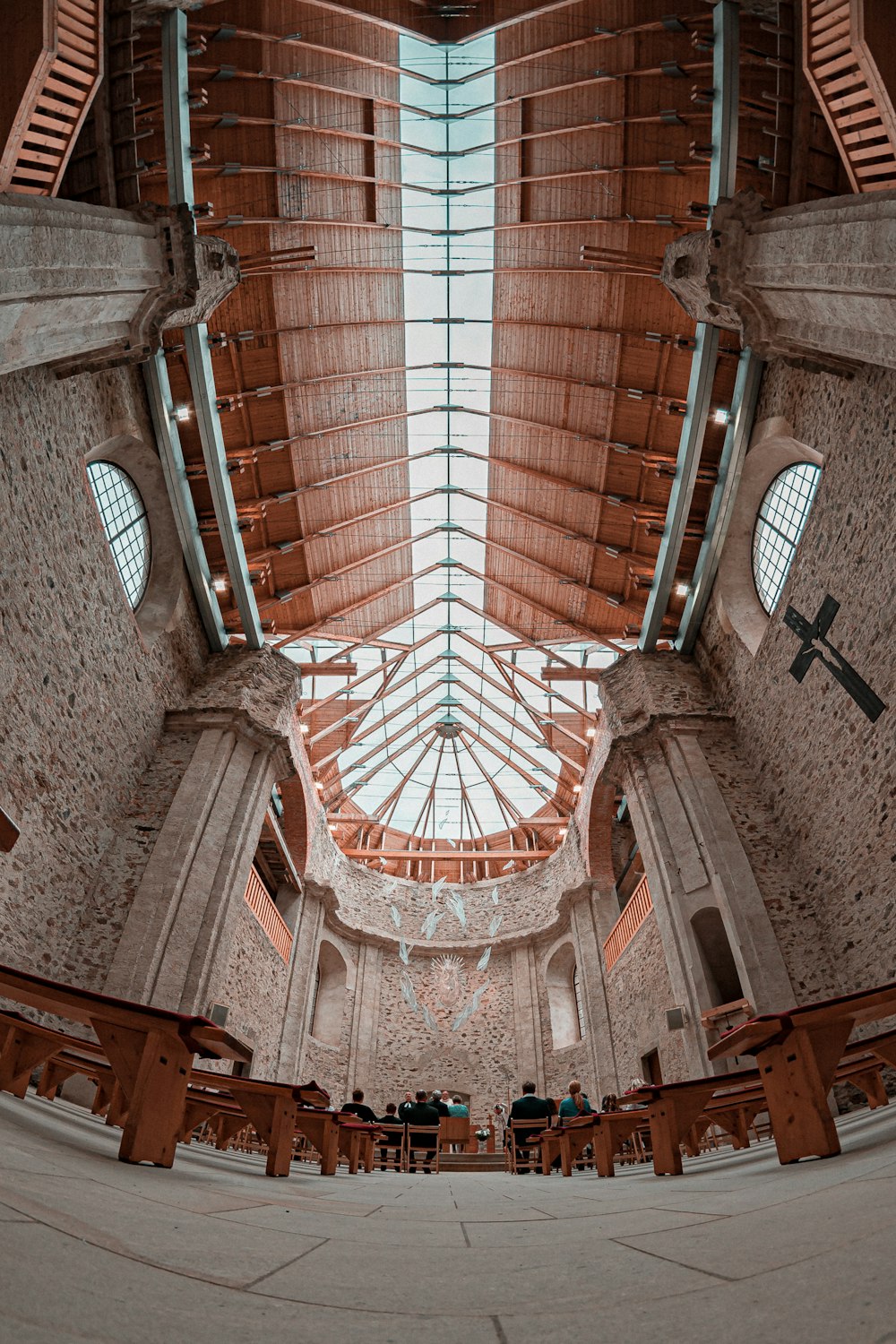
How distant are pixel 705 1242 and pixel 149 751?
13.3 meters

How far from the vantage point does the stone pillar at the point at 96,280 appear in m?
7.80

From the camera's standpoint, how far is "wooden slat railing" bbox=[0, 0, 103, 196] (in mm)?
8352

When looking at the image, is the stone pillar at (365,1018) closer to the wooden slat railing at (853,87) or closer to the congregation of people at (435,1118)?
the congregation of people at (435,1118)

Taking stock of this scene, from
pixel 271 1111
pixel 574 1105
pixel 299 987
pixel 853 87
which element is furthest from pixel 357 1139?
pixel 853 87

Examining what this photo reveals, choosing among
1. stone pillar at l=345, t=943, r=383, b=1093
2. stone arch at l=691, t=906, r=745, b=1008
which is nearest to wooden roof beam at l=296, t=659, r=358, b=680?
stone pillar at l=345, t=943, r=383, b=1093

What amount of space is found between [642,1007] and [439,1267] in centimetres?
1570

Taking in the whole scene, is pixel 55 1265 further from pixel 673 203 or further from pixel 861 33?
pixel 673 203

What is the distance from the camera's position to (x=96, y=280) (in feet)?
30.1

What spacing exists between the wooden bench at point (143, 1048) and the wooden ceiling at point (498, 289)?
459 inches

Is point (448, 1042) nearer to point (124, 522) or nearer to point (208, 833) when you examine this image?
point (208, 833)

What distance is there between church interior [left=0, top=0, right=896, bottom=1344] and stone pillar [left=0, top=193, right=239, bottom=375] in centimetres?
8

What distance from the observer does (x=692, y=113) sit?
12.3m

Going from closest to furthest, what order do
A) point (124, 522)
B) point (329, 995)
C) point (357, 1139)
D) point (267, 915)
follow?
point (357, 1139)
point (124, 522)
point (267, 915)
point (329, 995)

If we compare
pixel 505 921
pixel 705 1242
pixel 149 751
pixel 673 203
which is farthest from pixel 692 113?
pixel 505 921
